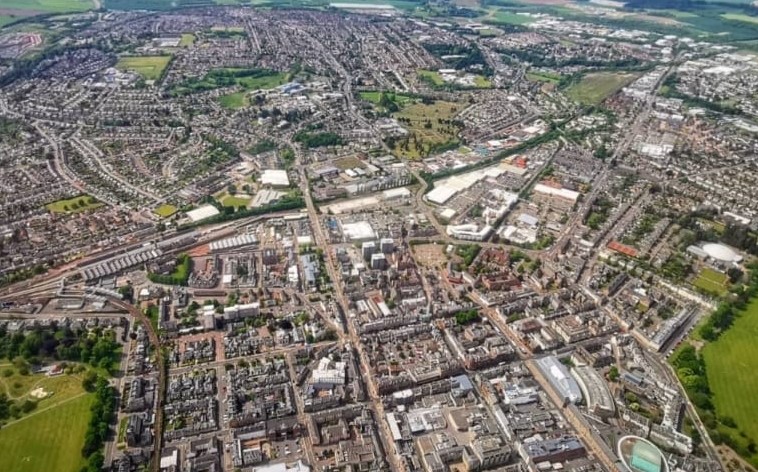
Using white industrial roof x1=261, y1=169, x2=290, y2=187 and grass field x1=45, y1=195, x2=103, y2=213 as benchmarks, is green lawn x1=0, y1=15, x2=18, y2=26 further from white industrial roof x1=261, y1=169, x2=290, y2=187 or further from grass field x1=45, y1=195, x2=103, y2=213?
white industrial roof x1=261, y1=169, x2=290, y2=187

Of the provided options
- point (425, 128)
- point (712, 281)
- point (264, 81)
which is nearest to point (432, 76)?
point (425, 128)

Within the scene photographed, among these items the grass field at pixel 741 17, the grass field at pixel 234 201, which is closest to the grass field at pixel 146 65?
the grass field at pixel 234 201

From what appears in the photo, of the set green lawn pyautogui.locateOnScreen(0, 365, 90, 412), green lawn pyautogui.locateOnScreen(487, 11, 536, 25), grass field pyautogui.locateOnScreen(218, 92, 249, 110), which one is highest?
green lawn pyautogui.locateOnScreen(487, 11, 536, 25)

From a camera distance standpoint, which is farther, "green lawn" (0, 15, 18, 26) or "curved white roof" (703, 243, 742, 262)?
"green lawn" (0, 15, 18, 26)

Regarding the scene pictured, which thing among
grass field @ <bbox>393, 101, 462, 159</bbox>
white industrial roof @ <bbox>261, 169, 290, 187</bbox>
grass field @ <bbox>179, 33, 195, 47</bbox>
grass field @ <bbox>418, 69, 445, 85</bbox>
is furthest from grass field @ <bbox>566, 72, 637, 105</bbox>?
grass field @ <bbox>179, 33, 195, 47</bbox>

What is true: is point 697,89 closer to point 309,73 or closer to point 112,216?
point 309,73

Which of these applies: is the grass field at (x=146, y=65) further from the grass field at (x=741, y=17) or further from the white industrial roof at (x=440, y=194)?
the grass field at (x=741, y=17)

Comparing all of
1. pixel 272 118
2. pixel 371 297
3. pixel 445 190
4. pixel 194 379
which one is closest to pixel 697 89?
pixel 445 190
